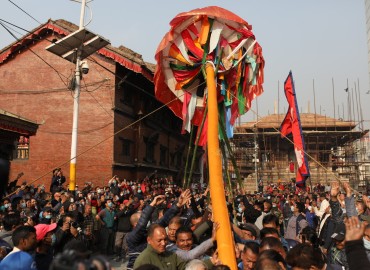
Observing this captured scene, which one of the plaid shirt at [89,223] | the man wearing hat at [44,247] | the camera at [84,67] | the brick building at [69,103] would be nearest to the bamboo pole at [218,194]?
the man wearing hat at [44,247]

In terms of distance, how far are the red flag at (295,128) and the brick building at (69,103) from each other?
28.5 ft

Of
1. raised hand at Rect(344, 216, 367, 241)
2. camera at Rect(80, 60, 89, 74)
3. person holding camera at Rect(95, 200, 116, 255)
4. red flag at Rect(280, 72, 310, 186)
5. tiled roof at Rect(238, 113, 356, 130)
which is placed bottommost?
person holding camera at Rect(95, 200, 116, 255)

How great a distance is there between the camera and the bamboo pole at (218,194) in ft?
12.4

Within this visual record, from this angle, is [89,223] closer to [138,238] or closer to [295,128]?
[138,238]

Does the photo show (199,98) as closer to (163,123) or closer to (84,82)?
(84,82)

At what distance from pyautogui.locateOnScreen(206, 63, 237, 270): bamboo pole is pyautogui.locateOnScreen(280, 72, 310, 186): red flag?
499cm

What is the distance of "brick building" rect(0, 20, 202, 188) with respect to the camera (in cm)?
1823

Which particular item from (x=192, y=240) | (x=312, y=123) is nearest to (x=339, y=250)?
(x=192, y=240)

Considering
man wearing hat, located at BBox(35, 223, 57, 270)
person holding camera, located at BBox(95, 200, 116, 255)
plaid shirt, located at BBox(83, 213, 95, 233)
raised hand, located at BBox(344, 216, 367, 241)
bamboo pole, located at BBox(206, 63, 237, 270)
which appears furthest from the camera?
person holding camera, located at BBox(95, 200, 116, 255)

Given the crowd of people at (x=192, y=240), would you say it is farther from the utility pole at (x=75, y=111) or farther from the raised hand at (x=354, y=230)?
the utility pole at (x=75, y=111)

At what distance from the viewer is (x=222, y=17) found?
451 cm

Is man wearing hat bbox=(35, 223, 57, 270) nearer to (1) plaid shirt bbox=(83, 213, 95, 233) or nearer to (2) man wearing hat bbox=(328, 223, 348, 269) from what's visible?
(2) man wearing hat bbox=(328, 223, 348, 269)

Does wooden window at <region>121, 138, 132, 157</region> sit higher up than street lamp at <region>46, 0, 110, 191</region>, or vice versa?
street lamp at <region>46, 0, 110, 191</region>

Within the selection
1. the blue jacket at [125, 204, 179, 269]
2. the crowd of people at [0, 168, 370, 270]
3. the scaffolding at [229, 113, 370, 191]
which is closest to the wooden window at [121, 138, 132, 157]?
the crowd of people at [0, 168, 370, 270]
